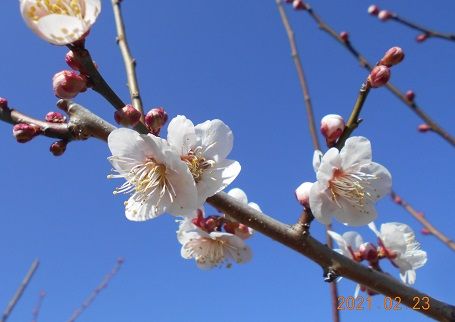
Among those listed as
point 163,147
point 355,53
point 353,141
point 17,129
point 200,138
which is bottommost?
point 17,129

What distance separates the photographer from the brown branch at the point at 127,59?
1.40 metres

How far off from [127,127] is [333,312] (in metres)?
1.20

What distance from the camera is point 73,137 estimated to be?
1.12 metres

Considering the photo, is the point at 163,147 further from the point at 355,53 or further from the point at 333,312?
the point at 355,53

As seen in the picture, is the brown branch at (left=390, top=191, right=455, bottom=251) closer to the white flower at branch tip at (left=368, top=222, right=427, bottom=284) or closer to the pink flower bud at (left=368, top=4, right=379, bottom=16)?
the white flower at branch tip at (left=368, top=222, right=427, bottom=284)

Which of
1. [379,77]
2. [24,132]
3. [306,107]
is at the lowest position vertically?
[24,132]

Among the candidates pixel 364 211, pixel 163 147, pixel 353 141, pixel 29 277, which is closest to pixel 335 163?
pixel 353 141

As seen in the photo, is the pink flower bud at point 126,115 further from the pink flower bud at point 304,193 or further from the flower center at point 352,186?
the flower center at point 352,186

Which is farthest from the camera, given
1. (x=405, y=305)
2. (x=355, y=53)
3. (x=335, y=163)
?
(x=355, y=53)

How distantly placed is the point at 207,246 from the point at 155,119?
2.56 ft

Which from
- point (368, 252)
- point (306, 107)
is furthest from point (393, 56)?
point (306, 107)

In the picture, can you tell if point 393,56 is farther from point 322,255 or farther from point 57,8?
point 57,8

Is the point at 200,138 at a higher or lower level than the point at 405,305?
higher

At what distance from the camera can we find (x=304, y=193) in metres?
1.32
